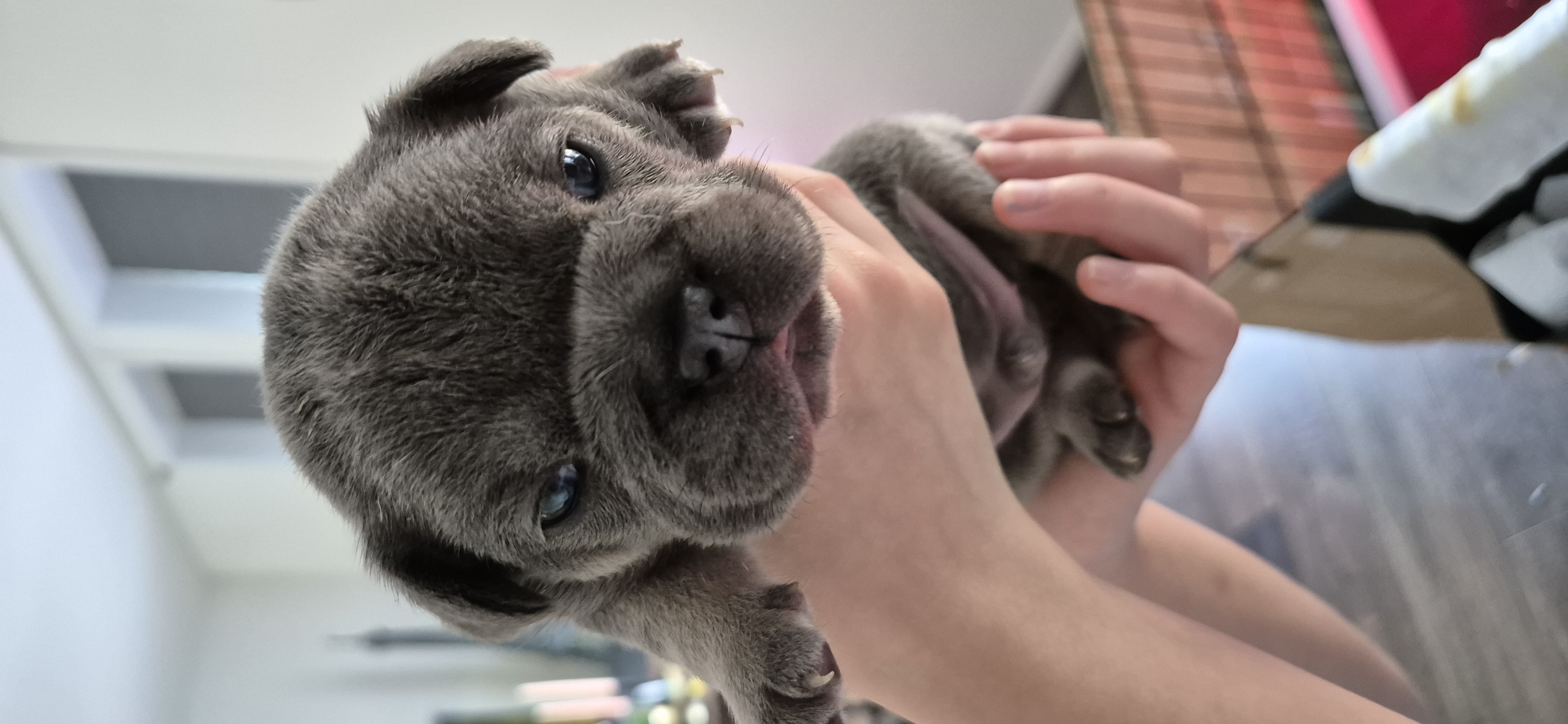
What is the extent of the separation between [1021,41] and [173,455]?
387cm

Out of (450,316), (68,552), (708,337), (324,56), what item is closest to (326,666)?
(68,552)

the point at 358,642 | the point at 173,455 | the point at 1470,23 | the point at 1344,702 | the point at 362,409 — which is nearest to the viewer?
the point at 362,409

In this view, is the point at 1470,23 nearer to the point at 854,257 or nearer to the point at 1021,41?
the point at 854,257

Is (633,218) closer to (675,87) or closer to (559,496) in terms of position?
(559,496)

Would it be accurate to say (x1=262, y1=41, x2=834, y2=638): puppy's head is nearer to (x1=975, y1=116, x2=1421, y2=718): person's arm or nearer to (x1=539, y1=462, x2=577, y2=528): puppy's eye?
(x1=539, y1=462, x2=577, y2=528): puppy's eye

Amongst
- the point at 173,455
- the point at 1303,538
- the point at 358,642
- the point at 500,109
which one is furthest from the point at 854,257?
the point at 358,642

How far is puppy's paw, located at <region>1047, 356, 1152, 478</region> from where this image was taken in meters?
1.27

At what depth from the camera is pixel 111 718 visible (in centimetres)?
331

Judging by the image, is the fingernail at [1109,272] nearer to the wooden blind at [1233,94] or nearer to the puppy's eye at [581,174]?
the puppy's eye at [581,174]

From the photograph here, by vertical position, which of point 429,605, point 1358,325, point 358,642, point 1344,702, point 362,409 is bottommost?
point 358,642

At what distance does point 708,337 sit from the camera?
69cm

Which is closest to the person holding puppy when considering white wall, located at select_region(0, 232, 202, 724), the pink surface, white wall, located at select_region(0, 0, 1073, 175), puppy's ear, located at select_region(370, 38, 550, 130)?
puppy's ear, located at select_region(370, 38, 550, 130)

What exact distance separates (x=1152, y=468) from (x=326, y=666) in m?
4.47

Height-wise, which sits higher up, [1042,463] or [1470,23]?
[1470,23]
